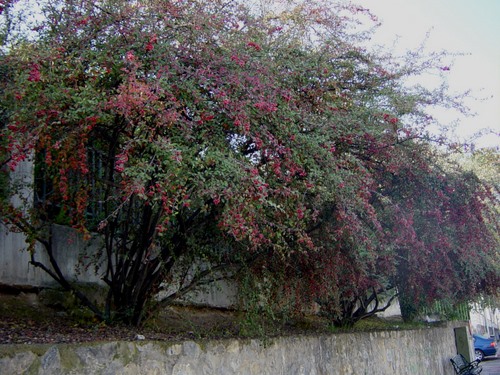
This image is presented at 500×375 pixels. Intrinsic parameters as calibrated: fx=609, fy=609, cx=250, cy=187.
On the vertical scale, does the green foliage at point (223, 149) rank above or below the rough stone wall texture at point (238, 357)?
above

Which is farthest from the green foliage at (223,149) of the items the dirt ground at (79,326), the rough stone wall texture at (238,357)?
the rough stone wall texture at (238,357)

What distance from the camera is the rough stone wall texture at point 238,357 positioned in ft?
15.5

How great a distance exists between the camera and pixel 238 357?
6910mm

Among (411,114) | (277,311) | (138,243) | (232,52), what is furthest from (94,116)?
(411,114)

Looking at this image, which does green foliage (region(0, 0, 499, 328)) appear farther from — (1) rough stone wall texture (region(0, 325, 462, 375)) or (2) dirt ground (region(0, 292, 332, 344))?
(1) rough stone wall texture (region(0, 325, 462, 375))

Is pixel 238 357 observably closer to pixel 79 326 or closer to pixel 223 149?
pixel 79 326

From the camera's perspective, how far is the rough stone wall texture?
472cm

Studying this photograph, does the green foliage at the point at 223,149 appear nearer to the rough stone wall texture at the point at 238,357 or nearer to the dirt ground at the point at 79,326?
the dirt ground at the point at 79,326

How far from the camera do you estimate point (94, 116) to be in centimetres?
501

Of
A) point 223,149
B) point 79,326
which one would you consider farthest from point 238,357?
point 223,149

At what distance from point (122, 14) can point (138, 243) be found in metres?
2.52

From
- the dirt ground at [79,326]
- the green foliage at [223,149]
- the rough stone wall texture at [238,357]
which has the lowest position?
the rough stone wall texture at [238,357]

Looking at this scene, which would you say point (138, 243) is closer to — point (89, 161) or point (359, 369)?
point (89, 161)

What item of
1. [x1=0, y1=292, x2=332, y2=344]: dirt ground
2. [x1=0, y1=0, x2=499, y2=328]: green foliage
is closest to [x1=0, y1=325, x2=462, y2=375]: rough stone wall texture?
[x1=0, y1=292, x2=332, y2=344]: dirt ground
